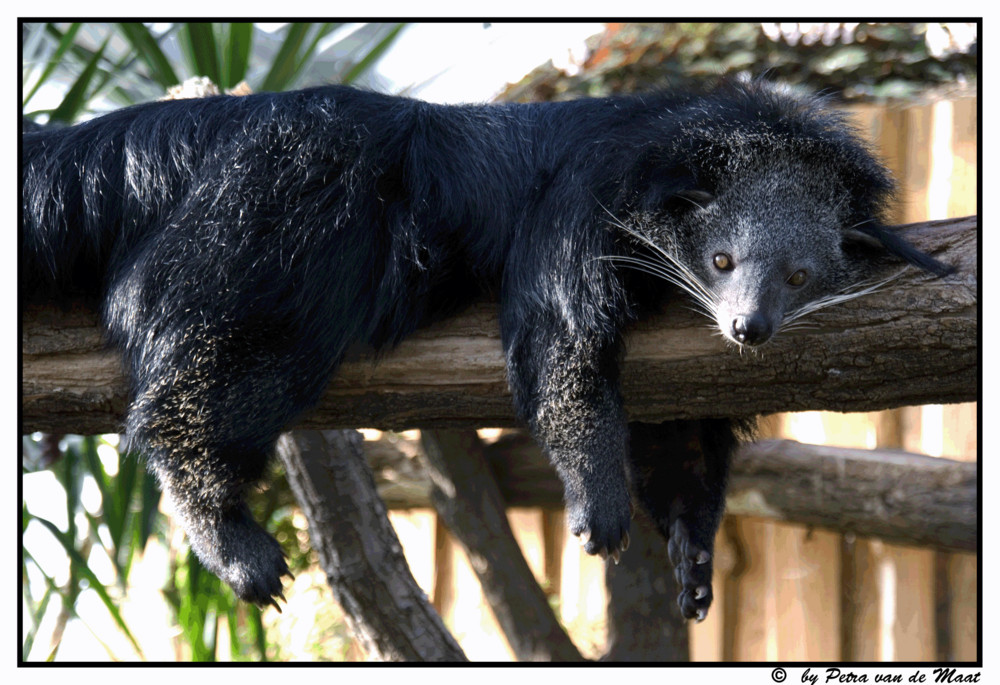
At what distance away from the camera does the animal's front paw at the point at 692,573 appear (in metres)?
2.96

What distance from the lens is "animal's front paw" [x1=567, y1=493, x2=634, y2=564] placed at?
2500 millimetres

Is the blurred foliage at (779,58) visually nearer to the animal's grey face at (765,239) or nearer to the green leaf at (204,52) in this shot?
the green leaf at (204,52)

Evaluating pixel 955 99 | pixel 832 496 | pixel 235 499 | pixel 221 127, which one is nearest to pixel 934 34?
pixel 955 99

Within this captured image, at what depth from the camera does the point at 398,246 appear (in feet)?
8.64

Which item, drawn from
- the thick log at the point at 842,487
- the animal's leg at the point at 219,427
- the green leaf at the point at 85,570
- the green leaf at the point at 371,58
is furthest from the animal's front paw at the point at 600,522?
the green leaf at the point at 371,58

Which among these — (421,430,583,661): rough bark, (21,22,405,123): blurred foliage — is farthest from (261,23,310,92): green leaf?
(421,430,583,661): rough bark

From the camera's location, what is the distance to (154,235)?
8.36 ft

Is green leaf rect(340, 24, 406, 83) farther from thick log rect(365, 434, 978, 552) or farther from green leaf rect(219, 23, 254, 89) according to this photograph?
thick log rect(365, 434, 978, 552)

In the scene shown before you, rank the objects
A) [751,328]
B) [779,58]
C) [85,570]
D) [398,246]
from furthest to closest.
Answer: [779,58] → [85,570] → [398,246] → [751,328]

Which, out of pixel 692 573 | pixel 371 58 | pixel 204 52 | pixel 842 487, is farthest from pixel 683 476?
pixel 204 52

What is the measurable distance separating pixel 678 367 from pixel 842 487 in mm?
2104

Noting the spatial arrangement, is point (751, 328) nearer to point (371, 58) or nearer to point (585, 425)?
point (585, 425)

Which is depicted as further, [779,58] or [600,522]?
[779,58]

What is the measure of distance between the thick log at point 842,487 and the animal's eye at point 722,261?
1.69 m
